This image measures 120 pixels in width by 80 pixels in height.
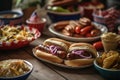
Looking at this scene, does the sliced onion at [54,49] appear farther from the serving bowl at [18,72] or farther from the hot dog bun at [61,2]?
the hot dog bun at [61,2]

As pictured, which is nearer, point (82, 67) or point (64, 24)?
point (82, 67)

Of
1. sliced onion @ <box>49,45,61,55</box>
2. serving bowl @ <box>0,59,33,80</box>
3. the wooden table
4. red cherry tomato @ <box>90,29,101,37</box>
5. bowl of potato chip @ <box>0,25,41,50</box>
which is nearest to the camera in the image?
serving bowl @ <box>0,59,33,80</box>

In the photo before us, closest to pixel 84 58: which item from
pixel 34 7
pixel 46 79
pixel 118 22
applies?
pixel 46 79

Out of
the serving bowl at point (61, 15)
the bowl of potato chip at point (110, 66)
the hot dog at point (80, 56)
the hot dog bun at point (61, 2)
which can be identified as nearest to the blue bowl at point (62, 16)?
the serving bowl at point (61, 15)

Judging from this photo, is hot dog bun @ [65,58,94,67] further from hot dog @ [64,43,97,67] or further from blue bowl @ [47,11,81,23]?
blue bowl @ [47,11,81,23]

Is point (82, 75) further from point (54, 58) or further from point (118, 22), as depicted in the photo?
point (118, 22)

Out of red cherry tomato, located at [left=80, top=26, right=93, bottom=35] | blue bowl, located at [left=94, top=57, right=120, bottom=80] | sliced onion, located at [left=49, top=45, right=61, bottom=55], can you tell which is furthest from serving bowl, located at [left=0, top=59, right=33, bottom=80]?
red cherry tomato, located at [left=80, top=26, right=93, bottom=35]
